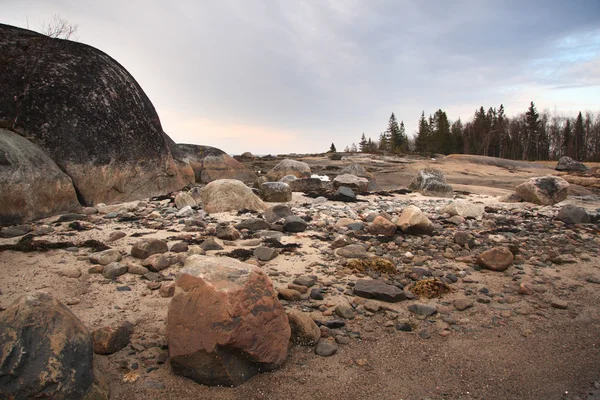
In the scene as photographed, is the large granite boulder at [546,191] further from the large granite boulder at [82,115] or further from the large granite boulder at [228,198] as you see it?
the large granite boulder at [82,115]

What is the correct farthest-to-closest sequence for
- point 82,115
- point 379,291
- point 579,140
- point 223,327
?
point 579,140
point 82,115
point 379,291
point 223,327

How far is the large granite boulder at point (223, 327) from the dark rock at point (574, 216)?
661cm

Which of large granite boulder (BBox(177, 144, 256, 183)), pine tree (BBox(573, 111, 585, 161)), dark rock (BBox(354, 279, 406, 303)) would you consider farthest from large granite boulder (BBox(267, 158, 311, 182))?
pine tree (BBox(573, 111, 585, 161))

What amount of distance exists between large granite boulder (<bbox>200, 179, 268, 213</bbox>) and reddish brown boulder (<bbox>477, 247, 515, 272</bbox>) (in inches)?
162

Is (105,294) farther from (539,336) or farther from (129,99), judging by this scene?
(129,99)

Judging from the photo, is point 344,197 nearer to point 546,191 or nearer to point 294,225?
point 294,225

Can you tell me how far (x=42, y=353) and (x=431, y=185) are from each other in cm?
1075

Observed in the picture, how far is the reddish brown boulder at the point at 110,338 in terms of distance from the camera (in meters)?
2.32

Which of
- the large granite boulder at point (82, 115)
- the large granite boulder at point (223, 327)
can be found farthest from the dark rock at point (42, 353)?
the large granite boulder at point (82, 115)

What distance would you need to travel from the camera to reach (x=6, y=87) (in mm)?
6742

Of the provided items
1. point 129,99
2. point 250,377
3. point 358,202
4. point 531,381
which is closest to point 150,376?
point 250,377

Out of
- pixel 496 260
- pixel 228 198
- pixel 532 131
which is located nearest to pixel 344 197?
pixel 228 198

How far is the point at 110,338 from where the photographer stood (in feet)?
7.73

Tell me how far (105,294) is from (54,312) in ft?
4.16
